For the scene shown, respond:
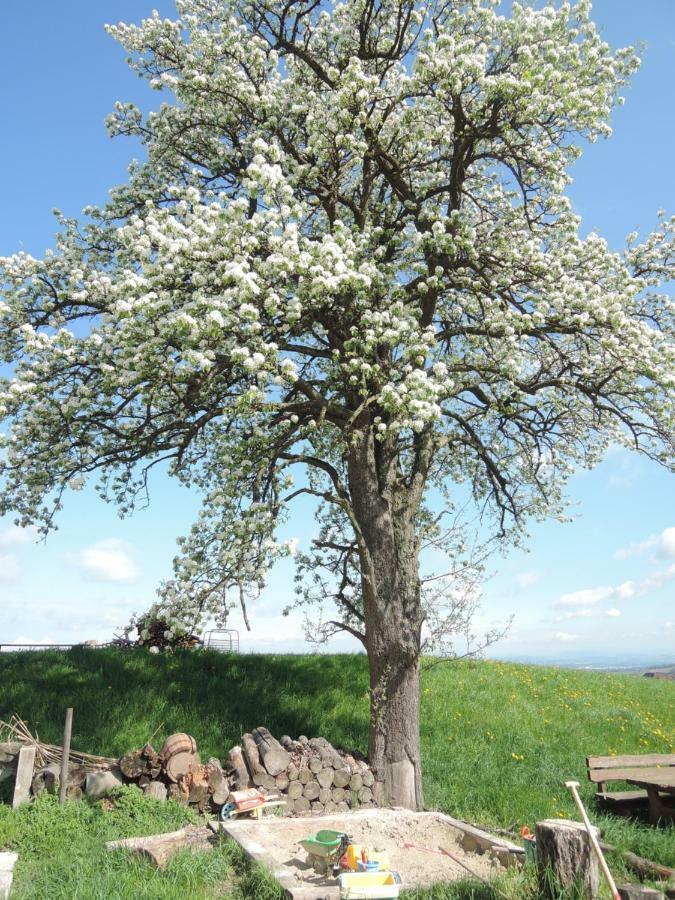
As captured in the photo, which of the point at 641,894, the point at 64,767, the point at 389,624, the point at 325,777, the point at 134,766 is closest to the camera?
the point at 641,894

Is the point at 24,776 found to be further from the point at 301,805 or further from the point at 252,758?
the point at 301,805

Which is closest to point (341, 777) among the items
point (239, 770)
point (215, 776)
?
point (239, 770)

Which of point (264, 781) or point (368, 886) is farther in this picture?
point (264, 781)

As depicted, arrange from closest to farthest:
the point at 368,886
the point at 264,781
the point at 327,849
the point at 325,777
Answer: the point at 368,886, the point at 327,849, the point at 264,781, the point at 325,777

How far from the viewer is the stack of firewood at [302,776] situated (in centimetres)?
1187

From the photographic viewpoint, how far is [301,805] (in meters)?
11.9

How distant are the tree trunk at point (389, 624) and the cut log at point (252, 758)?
2009 millimetres

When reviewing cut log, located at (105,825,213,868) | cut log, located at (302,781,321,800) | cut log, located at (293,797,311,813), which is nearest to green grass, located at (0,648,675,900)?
cut log, located at (105,825,213,868)

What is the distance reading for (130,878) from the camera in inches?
308

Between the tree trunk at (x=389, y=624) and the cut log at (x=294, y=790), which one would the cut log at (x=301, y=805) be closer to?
the cut log at (x=294, y=790)

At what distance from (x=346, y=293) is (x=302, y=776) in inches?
322

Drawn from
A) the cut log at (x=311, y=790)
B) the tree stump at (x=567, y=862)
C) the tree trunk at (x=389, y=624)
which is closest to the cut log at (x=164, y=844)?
the cut log at (x=311, y=790)

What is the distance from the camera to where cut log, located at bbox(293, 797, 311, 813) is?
467 inches

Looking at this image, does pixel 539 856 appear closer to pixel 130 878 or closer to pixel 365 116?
pixel 130 878
